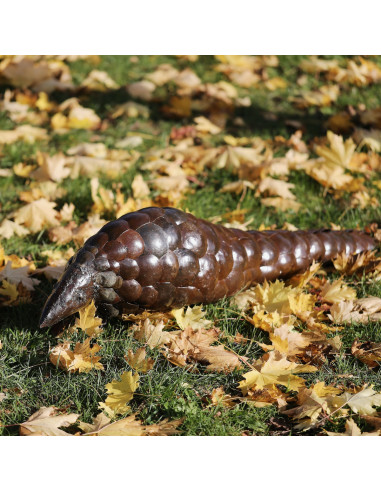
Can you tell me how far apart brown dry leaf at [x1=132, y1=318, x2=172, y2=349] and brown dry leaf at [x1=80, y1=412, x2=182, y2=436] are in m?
0.39

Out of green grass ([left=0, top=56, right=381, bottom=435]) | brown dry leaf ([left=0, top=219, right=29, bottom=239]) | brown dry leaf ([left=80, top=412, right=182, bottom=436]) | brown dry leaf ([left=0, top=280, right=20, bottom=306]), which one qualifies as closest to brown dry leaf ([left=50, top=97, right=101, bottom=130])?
green grass ([left=0, top=56, right=381, bottom=435])

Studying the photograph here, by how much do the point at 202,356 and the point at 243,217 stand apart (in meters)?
1.27

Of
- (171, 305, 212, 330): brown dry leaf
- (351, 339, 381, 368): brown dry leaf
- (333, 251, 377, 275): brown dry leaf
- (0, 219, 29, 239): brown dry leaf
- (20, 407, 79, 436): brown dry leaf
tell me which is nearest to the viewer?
(20, 407, 79, 436): brown dry leaf

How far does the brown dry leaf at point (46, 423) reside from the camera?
6.06ft

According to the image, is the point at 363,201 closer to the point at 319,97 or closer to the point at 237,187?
the point at 237,187

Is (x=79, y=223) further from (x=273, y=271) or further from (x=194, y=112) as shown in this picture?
(x=194, y=112)

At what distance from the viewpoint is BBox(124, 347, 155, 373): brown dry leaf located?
2096 millimetres

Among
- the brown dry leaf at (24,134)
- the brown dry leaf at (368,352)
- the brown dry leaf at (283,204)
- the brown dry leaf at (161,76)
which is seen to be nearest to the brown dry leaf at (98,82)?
the brown dry leaf at (161,76)

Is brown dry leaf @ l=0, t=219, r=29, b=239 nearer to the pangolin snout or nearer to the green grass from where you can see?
the green grass

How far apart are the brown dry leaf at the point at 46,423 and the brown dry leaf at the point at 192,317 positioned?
62cm

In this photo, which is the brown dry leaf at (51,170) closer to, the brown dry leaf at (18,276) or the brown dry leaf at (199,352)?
the brown dry leaf at (18,276)

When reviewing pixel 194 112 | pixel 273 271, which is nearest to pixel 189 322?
pixel 273 271

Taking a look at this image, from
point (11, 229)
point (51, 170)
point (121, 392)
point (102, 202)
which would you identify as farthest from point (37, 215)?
point (121, 392)

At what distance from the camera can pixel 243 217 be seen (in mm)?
3283
